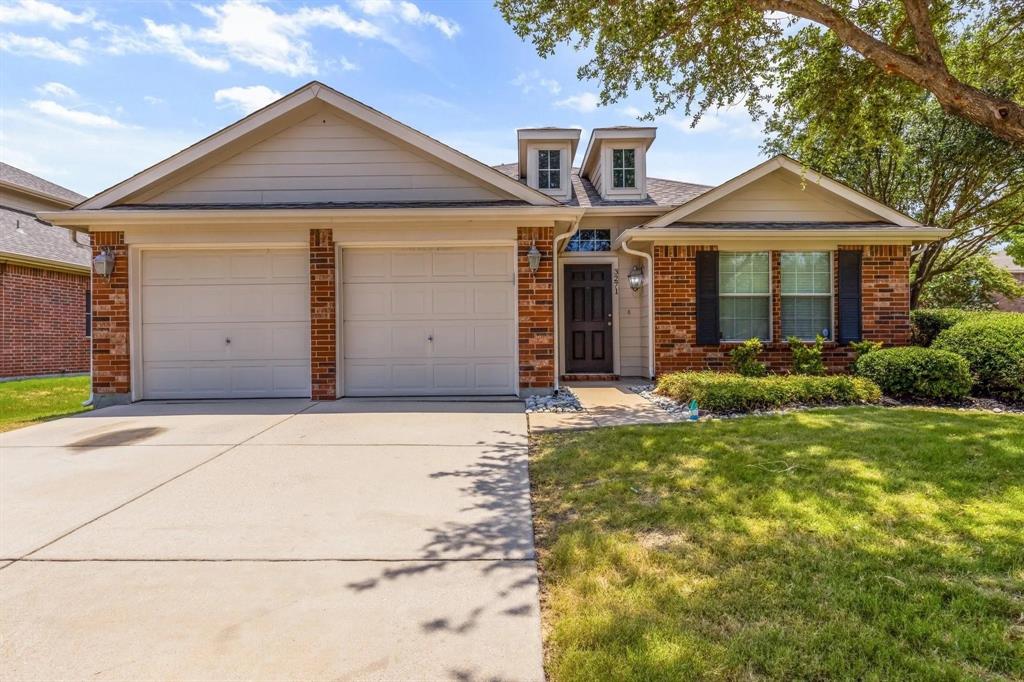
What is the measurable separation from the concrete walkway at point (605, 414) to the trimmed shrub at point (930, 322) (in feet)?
19.7

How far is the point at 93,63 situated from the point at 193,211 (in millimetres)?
2407

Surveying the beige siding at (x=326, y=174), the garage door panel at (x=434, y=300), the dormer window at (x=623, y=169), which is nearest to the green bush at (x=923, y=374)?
the garage door panel at (x=434, y=300)

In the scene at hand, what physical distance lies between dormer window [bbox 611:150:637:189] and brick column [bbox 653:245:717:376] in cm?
253

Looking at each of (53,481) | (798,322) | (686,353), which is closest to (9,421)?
(53,481)

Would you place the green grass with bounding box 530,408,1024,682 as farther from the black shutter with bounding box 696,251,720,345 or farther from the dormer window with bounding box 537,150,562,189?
the dormer window with bounding box 537,150,562,189

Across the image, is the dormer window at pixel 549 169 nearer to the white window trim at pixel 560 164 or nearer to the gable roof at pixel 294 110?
the white window trim at pixel 560 164

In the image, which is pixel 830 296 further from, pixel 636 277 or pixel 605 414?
pixel 605 414

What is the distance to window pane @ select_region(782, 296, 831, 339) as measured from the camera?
31.7 feet

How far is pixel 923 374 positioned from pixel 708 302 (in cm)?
330

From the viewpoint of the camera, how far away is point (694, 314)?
31.4 ft

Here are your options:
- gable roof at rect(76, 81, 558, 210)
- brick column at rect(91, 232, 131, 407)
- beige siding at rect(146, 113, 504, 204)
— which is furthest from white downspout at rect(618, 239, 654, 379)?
brick column at rect(91, 232, 131, 407)

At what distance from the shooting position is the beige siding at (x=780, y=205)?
9.85 meters

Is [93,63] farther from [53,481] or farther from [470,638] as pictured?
[470,638]

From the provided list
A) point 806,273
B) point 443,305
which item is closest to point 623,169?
point 806,273
